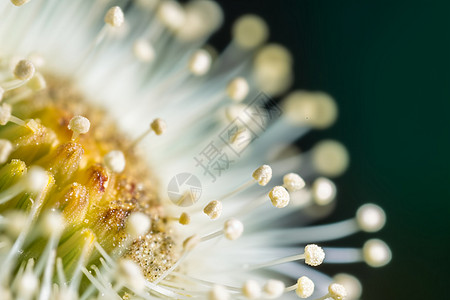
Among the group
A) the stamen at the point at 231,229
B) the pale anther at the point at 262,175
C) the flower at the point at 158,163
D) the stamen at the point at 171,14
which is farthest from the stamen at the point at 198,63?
the stamen at the point at 231,229

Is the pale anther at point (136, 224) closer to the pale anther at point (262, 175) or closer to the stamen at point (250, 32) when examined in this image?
the pale anther at point (262, 175)

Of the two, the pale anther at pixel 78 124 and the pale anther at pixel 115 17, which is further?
the pale anther at pixel 115 17

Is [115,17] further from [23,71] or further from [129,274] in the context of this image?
[129,274]

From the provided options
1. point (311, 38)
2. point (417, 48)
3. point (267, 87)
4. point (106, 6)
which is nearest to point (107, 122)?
point (106, 6)

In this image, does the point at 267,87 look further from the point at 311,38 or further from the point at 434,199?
the point at 434,199

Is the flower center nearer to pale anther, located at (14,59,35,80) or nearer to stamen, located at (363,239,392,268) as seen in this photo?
pale anther, located at (14,59,35,80)

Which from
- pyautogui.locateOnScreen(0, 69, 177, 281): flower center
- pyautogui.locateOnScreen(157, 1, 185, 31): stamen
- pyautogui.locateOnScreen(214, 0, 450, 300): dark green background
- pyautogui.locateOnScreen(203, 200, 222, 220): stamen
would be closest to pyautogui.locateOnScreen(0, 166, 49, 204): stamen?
pyautogui.locateOnScreen(0, 69, 177, 281): flower center
